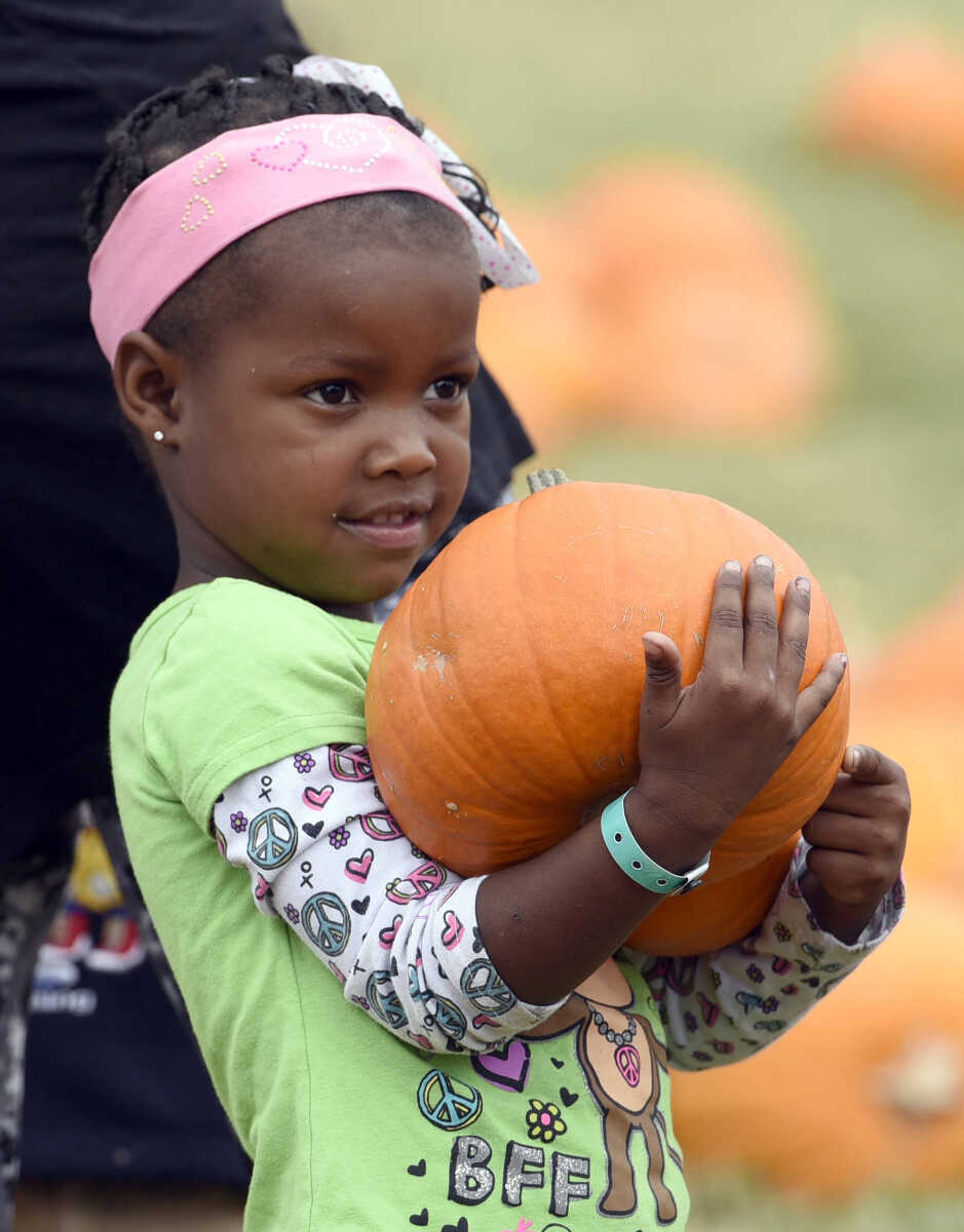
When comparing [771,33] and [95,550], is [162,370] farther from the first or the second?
[771,33]

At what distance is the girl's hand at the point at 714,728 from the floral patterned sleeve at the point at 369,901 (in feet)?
0.80

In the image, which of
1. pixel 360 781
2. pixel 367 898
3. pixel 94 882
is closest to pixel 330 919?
pixel 367 898

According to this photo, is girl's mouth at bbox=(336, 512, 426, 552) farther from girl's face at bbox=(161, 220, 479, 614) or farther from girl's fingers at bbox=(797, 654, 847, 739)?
girl's fingers at bbox=(797, 654, 847, 739)

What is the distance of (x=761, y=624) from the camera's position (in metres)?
1.75

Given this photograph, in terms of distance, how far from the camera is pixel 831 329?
10.4 meters

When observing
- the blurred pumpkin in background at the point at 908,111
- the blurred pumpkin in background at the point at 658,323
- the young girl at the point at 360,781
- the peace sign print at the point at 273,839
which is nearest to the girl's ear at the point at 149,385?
the young girl at the point at 360,781

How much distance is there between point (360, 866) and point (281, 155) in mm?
942

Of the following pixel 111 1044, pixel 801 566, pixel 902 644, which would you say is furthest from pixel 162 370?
pixel 902 644

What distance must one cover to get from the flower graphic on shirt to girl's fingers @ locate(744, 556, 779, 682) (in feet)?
2.00

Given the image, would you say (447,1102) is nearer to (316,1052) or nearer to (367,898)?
(316,1052)

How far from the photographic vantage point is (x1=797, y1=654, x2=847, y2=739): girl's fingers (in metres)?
1.76

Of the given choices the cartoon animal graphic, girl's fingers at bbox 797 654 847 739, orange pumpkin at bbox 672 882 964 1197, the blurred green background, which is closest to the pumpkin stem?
girl's fingers at bbox 797 654 847 739

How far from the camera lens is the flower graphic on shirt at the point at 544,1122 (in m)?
1.94

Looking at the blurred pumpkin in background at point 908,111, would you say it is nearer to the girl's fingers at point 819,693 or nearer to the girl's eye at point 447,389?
the girl's eye at point 447,389
